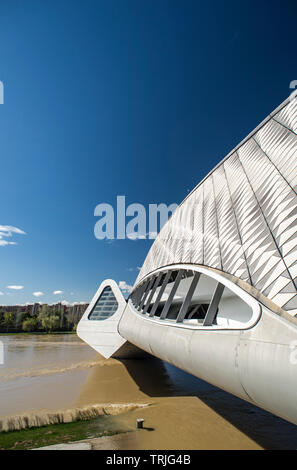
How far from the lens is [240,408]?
1281cm

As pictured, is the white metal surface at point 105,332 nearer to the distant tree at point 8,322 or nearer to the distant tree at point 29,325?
the distant tree at point 29,325

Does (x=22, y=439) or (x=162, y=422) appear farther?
(x=162, y=422)

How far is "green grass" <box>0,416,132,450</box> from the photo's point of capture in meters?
9.27

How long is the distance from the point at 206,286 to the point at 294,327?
8.56m

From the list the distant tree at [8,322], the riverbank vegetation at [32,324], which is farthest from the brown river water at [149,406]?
the distant tree at [8,322]

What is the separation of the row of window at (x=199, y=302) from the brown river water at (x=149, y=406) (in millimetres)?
4483

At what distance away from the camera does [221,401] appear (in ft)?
45.8

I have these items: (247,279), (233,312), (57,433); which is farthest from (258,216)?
(57,433)

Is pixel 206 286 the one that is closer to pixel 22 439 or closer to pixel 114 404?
pixel 114 404

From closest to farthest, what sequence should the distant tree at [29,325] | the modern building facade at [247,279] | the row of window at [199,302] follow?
the modern building facade at [247,279] < the row of window at [199,302] < the distant tree at [29,325]

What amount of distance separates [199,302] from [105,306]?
50.7ft

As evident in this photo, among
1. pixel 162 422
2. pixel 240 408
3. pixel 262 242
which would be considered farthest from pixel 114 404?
pixel 262 242

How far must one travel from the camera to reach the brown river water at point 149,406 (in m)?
9.28

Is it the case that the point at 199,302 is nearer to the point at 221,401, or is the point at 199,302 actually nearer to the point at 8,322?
the point at 221,401
